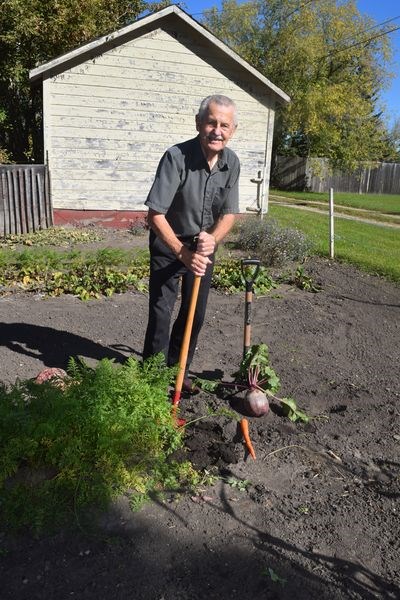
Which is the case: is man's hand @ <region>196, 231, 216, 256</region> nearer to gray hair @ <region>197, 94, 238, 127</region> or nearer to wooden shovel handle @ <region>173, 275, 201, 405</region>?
wooden shovel handle @ <region>173, 275, 201, 405</region>

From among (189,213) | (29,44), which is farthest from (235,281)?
(29,44)

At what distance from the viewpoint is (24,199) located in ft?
35.5

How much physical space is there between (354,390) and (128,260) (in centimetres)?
417

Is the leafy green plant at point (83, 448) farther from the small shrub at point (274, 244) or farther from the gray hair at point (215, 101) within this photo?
the small shrub at point (274, 244)

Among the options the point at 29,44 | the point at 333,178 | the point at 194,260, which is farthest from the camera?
the point at 333,178

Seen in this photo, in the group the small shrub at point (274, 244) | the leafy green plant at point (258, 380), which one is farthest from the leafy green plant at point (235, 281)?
the leafy green plant at point (258, 380)

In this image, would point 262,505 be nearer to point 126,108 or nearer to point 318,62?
point 126,108

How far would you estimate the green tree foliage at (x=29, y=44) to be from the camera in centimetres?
1384

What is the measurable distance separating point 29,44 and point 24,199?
6.20 metres

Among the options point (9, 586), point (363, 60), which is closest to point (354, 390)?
point (9, 586)

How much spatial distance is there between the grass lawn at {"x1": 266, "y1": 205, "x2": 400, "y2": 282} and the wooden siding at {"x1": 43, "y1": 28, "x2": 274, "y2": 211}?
3304mm

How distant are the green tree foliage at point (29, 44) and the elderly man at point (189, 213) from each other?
11677mm

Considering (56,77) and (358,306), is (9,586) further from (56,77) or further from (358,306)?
(56,77)

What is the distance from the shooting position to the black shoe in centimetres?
405
